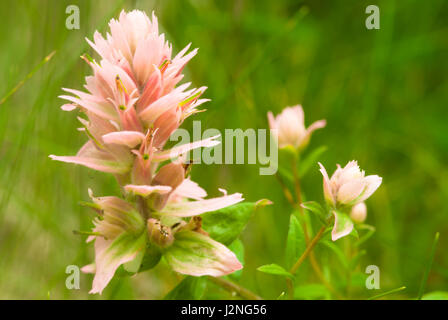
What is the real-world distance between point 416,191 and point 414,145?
0.62 ft

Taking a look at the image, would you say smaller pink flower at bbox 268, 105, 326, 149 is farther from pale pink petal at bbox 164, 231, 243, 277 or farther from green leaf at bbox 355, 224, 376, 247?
pale pink petal at bbox 164, 231, 243, 277

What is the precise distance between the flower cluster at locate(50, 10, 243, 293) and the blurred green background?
0.41m

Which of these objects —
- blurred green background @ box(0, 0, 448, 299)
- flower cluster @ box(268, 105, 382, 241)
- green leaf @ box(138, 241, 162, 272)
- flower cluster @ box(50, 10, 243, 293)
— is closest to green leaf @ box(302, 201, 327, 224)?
flower cluster @ box(268, 105, 382, 241)

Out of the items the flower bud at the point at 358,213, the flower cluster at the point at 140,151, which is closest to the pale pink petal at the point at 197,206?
the flower cluster at the point at 140,151

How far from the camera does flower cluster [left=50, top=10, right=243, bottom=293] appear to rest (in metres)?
0.66

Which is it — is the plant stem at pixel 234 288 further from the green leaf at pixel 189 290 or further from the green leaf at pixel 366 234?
the green leaf at pixel 366 234

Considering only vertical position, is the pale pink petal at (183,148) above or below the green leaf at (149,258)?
above

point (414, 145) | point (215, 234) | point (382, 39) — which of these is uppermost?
point (382, 39)

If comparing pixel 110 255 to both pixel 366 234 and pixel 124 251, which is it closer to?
pixel 124 251

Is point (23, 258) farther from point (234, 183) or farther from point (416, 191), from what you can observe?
point (416, 191)

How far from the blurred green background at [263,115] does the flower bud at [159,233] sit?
1.39ft

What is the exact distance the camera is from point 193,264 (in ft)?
2.27

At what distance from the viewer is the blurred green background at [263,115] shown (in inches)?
50.6
